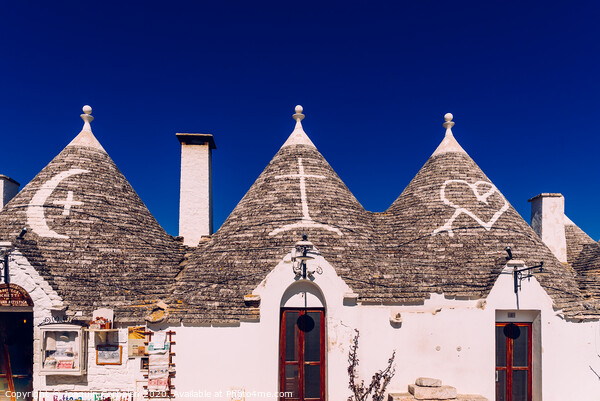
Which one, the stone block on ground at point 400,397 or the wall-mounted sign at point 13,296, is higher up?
the wall-mounted sign at point 13,296

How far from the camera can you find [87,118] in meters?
11.7

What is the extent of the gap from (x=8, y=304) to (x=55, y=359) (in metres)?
1.54

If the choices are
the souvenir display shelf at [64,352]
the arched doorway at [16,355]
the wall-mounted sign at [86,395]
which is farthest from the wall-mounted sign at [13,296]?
the wall-mounted sign at [86,395]

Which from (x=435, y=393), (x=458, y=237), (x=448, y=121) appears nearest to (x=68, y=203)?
(x=435, y=393)

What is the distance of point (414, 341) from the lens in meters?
9.01

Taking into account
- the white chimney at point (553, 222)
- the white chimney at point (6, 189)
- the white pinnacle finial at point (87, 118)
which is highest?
the white pinnacle finial at point (87, 118)

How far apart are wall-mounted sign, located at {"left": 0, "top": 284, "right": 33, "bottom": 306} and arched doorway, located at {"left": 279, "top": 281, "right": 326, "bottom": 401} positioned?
18.2 ft

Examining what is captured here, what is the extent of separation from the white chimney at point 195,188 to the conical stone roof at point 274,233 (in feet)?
4.15

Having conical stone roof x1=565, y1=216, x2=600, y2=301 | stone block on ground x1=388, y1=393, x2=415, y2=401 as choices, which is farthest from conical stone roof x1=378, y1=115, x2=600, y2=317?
stone block on ground x1=388, y1=393, x2=415, y2=401

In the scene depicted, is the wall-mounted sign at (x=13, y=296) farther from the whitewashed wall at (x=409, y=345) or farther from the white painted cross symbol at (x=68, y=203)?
the whitewashed wall at (x=409, y=345)

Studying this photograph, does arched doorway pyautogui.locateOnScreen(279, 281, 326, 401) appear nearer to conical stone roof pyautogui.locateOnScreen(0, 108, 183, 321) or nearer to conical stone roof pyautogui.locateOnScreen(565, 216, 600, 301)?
conical stone roof pyautogui.locateOnScreen(0, 108, 183, 321)

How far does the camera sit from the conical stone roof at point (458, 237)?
31.0ft

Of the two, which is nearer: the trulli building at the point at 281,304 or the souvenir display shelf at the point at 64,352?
the souvenir display shelf at the point at 64,352

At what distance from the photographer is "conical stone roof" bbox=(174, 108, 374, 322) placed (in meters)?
8.98
